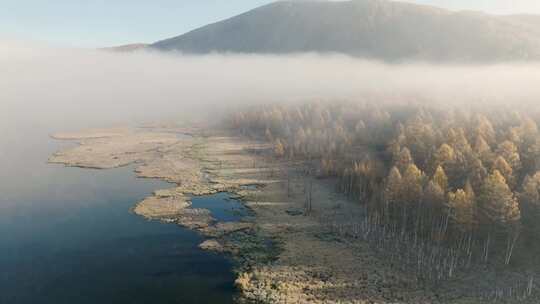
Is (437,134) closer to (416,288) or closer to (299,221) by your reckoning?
(299,221)

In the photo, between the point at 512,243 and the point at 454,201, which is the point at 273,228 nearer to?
the point at 454,201

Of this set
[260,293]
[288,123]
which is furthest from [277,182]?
[288,123]

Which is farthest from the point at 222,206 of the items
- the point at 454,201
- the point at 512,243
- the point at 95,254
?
the point at 512,243

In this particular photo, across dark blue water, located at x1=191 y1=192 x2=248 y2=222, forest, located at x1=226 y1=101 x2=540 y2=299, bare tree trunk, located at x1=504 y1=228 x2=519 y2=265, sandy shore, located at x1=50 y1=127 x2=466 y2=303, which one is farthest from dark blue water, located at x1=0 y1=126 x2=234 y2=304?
bare tree trunk, located at x1=504 y1=228 x2=519 y2=265

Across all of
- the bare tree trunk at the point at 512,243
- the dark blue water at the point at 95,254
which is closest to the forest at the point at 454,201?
the bare tree trunk at the point at 512,243

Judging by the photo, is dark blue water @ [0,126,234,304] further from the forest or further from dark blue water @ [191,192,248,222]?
the forest

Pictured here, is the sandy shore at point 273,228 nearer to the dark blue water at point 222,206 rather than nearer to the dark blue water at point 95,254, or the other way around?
the dark blue water at point 222,206

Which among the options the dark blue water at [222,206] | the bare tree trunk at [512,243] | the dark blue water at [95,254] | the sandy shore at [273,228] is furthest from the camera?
the dark blue water at [222,206]
